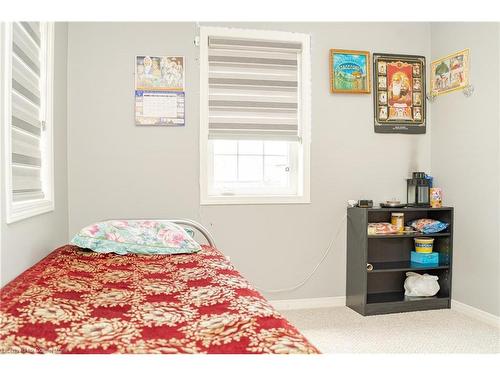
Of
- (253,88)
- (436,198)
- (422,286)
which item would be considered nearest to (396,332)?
(422,286)

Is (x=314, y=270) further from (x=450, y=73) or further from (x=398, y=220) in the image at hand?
(x=450, y=73)

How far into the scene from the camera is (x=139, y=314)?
116 cm

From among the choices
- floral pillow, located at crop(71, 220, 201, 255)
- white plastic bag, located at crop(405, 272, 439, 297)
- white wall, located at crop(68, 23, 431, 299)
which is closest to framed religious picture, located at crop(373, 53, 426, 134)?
white wall, located at crop(68, 23, 431, 299)

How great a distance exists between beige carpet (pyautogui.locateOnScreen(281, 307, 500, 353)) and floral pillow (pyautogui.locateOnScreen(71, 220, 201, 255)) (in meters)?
1.02

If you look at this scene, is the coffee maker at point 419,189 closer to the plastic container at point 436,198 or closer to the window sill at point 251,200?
the plastic container at point 436,198

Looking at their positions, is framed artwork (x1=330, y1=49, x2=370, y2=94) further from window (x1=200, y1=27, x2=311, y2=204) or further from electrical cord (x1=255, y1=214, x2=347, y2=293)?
electrical cord (x1=255, y1=214, x2=347, y2=293)

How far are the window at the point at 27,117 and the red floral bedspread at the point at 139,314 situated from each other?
0.43 m

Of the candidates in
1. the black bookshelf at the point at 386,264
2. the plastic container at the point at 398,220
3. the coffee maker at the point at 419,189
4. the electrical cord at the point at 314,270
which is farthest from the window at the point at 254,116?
the coffee maker at the point at 419,189

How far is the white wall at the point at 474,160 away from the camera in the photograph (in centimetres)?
286

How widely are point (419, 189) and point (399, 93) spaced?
2.65 ft

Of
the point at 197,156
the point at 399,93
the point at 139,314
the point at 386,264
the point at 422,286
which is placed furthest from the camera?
the point at 399,93

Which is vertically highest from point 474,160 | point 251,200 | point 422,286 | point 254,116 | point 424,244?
point 254,116

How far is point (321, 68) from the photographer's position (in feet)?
10.8
